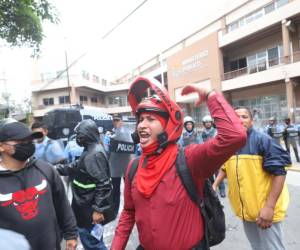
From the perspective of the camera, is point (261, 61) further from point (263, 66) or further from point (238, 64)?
point (238, 64)

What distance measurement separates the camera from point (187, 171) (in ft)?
5.84

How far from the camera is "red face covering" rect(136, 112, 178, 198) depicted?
180 centimetres

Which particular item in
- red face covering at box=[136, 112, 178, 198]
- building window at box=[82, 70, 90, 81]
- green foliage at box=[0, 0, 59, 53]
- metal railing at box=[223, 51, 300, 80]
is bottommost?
red face covering at box=[136, 112, 178, 198]

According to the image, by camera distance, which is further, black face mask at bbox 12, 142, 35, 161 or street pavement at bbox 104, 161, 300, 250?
street pavement at bbox 104, 161, 300, 250

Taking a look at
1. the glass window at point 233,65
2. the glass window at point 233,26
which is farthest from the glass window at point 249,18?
the glass window at point 233,65

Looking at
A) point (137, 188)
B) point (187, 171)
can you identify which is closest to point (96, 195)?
point (137, 188)

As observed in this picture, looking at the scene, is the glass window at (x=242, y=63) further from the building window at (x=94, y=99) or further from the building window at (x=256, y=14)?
the building window at (x=94, y=99)

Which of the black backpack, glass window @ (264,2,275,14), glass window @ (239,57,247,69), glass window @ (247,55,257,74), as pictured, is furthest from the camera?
glass window @ (239,57,247,69)

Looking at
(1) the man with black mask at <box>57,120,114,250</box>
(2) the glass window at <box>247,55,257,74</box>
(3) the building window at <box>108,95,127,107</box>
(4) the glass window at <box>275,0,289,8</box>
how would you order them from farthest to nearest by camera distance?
1. (3) the building window at <box>108,95,127,107</box>
2. (2) the glass window at <box>247,55,257,74</box>
3. (4) the glass window at <box>275,0,289,8</box>
4. (1) the man with black mask at <box>57,120,114,250</box>

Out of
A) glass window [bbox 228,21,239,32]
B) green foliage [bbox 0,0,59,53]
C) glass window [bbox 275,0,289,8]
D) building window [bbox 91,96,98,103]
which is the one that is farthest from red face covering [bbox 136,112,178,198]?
building window [bbox 91,96,98,103]

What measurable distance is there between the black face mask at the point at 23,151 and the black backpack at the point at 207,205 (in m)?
1.34

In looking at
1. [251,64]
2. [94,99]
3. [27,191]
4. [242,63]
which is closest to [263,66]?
[251,64]

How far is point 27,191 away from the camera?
237cm

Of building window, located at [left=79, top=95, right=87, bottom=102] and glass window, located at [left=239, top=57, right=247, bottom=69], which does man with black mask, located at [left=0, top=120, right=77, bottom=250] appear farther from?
building window, located at [left=79, top=95, right=87, bottom=102]
